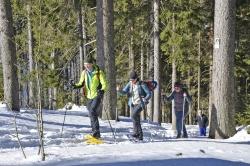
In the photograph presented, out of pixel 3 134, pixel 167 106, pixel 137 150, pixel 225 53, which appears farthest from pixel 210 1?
pixel 167 106

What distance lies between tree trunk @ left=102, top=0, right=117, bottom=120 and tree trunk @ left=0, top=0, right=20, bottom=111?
311cm

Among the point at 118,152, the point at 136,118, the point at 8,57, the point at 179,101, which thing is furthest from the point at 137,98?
the point at 8,57

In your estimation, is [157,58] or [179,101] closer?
[179,101]

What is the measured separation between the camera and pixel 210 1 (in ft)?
85.5

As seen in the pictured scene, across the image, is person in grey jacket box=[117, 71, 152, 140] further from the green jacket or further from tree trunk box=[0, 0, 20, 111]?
tree trunk box=[0, 0, 20, 111]

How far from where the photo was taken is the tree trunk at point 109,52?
60.2 feet

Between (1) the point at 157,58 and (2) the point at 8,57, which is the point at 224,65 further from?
(1) the point at 157,58

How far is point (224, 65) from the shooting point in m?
13.7

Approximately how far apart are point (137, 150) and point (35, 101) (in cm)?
215

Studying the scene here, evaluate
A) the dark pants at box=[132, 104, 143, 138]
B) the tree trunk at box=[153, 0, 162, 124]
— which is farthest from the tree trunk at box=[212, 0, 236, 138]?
the tree trunk at box=[153, 0, 162, 124]

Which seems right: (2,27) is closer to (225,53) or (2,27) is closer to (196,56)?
(225,53)

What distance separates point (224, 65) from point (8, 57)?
789cm

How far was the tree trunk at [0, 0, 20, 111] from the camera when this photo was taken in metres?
18.0

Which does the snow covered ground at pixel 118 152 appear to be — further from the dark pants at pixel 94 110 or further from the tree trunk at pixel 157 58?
the tree trunk at pixel 157 58
